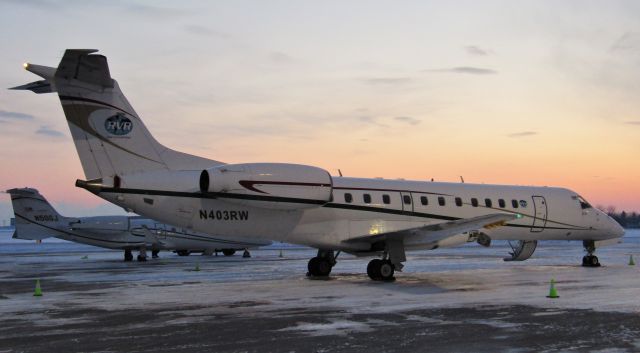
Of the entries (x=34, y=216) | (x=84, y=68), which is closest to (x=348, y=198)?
(x=84, y=68)

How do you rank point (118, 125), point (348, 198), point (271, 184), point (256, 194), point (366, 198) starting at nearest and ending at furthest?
point (118, 125), point (256, 194), point (271, 184), point (348, 198), point (366, 198)

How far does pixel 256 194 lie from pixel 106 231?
772 inches

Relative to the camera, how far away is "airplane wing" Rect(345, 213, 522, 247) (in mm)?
18138

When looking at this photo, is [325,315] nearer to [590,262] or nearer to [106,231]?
[590,262]

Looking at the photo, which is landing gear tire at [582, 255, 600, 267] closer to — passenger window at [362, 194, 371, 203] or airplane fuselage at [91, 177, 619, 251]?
airplane fuselage at [91, 177, 619, 251]

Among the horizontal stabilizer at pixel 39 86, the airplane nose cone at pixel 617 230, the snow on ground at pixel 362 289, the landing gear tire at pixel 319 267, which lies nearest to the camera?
the snow on ground at pixel 362 289

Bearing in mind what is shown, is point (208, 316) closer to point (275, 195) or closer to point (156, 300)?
point (156, 300)

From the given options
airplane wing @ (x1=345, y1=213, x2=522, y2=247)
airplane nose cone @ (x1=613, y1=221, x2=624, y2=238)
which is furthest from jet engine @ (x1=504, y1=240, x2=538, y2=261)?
airplane wing @ (x1=345, y1=213, x2=522, y2=247)

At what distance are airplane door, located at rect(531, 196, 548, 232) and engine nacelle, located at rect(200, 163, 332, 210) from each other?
8.65m

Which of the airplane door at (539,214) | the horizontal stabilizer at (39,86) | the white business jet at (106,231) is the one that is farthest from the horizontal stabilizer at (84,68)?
the white business jet at (106,231)

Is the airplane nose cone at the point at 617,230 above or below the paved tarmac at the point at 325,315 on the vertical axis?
above

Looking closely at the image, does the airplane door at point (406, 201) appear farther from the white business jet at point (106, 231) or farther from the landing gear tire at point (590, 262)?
the white business jet at point (106, 231)

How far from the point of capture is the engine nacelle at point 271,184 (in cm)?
1730

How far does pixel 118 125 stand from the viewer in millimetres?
16984
